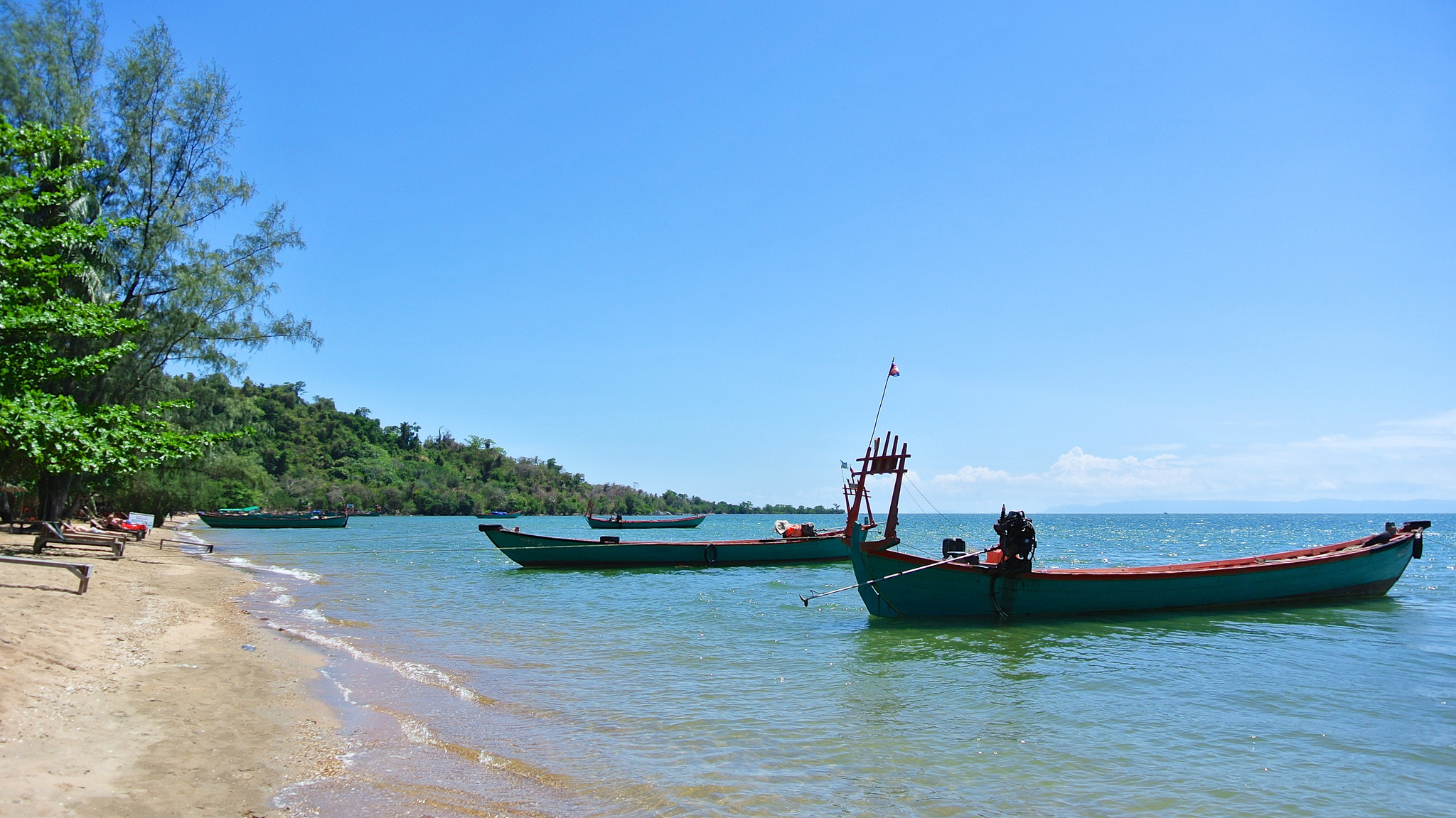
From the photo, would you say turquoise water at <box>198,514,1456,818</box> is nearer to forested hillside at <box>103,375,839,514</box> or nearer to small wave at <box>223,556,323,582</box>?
small wave at <box>223,556,323,582</box>

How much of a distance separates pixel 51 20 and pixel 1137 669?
28057mm

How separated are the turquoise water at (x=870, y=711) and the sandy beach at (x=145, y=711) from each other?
0.48 metres

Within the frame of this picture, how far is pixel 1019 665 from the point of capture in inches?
458

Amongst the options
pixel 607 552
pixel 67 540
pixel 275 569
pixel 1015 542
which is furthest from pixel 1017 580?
pixel 275 569

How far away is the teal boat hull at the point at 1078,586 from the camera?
14898mm

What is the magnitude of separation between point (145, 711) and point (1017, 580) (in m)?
13.5

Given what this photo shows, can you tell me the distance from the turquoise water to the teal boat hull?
0.42 metres

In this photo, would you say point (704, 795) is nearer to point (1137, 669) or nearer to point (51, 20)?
point (1137, 669)

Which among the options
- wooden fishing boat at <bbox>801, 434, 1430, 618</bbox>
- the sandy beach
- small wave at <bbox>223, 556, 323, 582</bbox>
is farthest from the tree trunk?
wooden fishing boat at <bbox>801, 434, 1430, 618</bbox>

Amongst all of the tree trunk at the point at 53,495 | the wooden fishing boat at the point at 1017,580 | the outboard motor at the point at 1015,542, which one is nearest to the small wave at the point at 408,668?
the wooden fishing boat at the point at 1017,580

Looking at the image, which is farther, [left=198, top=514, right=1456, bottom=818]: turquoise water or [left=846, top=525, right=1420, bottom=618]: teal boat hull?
[left=846, top=525, right=1420, bottom=618]: teal boat hull

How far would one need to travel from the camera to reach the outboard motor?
14.8 meters

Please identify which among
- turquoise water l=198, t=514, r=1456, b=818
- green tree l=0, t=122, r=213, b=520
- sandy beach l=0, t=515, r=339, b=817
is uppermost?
green tree l=0, t=122, r=213, b=520

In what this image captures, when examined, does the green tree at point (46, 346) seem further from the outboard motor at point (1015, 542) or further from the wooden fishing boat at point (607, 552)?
the wooden fishing boat at point (607, 552)
